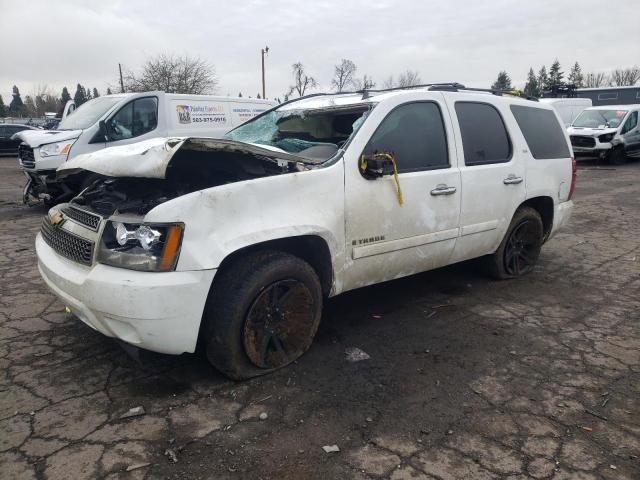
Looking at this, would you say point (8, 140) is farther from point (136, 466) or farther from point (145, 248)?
point (136, 466)

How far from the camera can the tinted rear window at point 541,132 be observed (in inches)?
183

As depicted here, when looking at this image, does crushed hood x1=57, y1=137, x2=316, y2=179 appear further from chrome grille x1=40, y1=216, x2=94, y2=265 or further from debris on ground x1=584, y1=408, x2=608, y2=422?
debris on ground x1=584, y1=408, x2=608, y2=422

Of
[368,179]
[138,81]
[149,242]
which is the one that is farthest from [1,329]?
[138,81]

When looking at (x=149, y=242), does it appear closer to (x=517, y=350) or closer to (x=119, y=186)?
(x=119, y=186)

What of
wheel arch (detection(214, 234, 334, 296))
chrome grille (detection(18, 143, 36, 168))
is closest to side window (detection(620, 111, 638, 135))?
wheel arch (detection(214, 234, 334, 296))

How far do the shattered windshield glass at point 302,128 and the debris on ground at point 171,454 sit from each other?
2196 millimetres

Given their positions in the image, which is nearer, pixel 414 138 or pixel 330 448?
pixel 330 448

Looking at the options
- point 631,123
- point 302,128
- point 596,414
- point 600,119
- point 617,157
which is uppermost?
point 600,119

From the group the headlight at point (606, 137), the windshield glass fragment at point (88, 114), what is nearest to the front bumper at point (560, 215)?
the windshield glass fragment at point (88, 114)

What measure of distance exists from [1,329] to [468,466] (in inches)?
136

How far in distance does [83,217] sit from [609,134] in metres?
17.8

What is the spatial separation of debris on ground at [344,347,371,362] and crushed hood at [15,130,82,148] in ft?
24.5

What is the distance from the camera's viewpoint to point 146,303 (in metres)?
2.52

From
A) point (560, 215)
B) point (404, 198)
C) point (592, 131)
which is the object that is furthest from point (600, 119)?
point (404, 198)
